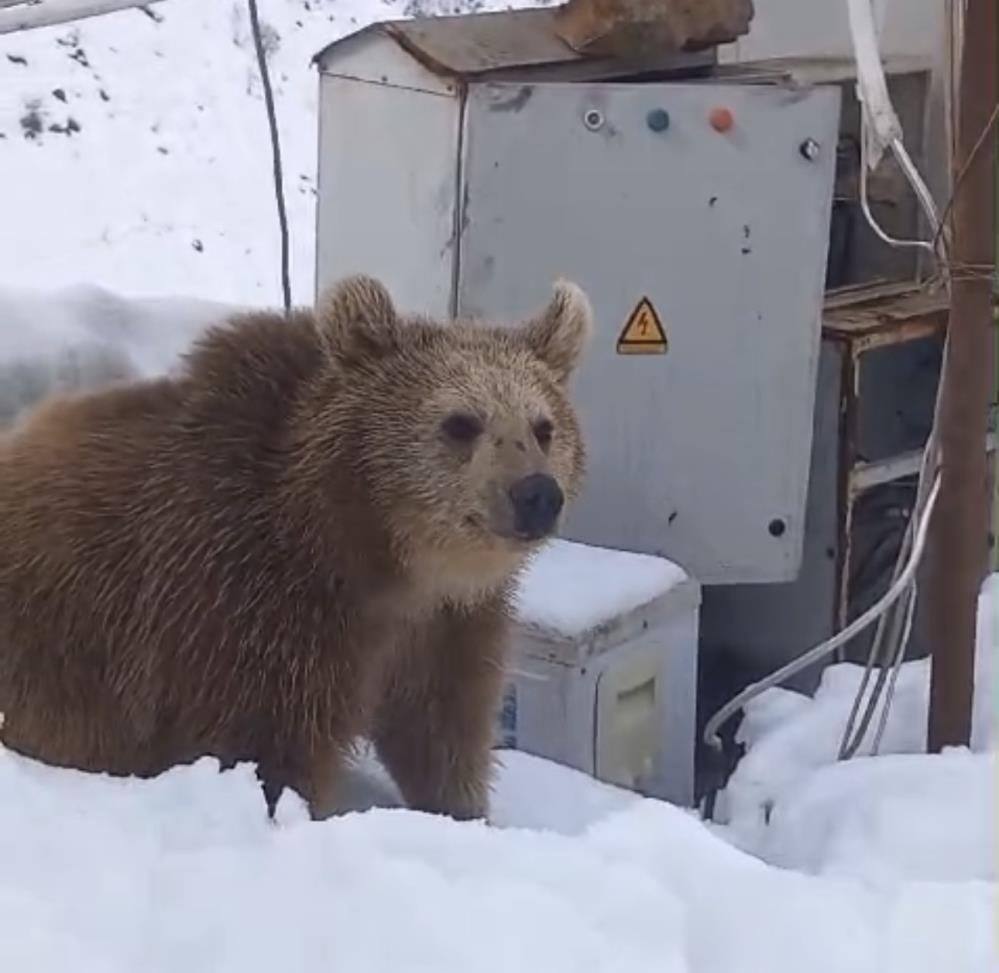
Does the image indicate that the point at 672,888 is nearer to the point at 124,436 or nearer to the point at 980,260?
the point at 124,436

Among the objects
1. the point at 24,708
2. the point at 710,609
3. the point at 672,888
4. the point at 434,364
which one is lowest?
the point at 710,609

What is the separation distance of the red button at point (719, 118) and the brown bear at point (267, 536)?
133 cm

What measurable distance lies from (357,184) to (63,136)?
223 inches

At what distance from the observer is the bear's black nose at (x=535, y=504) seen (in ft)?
9.60

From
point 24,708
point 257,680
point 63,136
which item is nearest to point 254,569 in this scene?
point 257,680

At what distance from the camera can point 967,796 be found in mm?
3258

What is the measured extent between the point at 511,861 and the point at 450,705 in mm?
1391

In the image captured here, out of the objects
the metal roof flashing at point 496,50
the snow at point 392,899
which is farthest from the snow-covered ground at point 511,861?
the metal roof flashing at point 496,50

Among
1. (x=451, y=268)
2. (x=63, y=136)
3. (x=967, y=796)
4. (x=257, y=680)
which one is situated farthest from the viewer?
(x=63, y=136)

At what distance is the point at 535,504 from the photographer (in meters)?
2.93

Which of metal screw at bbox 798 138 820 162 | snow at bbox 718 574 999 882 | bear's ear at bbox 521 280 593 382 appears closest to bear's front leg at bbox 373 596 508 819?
bear's ear at bbox 521 280 593 382

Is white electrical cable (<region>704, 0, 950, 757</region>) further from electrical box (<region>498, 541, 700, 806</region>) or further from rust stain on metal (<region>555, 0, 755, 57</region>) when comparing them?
rust stain on metal (<region>555, 0, 755, 57</region>)

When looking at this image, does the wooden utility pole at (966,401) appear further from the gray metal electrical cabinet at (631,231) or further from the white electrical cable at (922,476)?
the gray metal electrical cabinet at (631,231)

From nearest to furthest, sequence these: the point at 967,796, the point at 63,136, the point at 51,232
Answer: the point at 967,796, the point at 51,232, the point at 63,136
